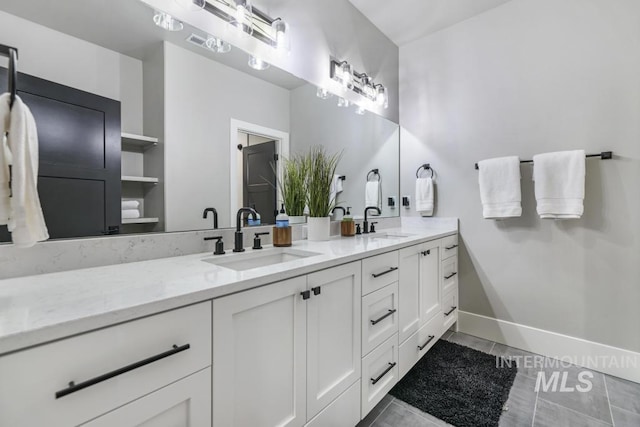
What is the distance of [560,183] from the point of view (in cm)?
180

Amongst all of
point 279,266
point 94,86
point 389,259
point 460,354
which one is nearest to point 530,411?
point 460,354

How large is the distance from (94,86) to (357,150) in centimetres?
173

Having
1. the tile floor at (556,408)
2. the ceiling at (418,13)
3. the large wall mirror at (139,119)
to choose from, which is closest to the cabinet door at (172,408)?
the large wall mirror at (139,119)

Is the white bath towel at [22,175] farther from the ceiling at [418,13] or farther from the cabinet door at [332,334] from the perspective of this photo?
the ceiling at [418,13]

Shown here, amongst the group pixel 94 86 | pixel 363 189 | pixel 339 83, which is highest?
pixel 339 83

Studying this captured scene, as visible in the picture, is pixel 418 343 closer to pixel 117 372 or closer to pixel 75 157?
pixel 117 372

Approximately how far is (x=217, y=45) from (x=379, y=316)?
4.93 feet

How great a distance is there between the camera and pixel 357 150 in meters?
2.31

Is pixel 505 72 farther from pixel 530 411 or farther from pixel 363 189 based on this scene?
pixel 530 411

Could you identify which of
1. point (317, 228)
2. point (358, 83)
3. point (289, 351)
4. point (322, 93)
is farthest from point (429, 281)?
point (358, 83)

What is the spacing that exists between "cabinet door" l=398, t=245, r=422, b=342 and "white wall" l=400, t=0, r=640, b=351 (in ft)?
2.83

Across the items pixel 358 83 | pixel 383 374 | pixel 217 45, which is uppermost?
pixel 358 83

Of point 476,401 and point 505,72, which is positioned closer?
point 476,401

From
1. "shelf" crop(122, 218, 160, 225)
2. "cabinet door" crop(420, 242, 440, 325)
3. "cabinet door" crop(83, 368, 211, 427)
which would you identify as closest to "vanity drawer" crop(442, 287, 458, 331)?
"cabinet door" crop(420, 242, 440, 325)
